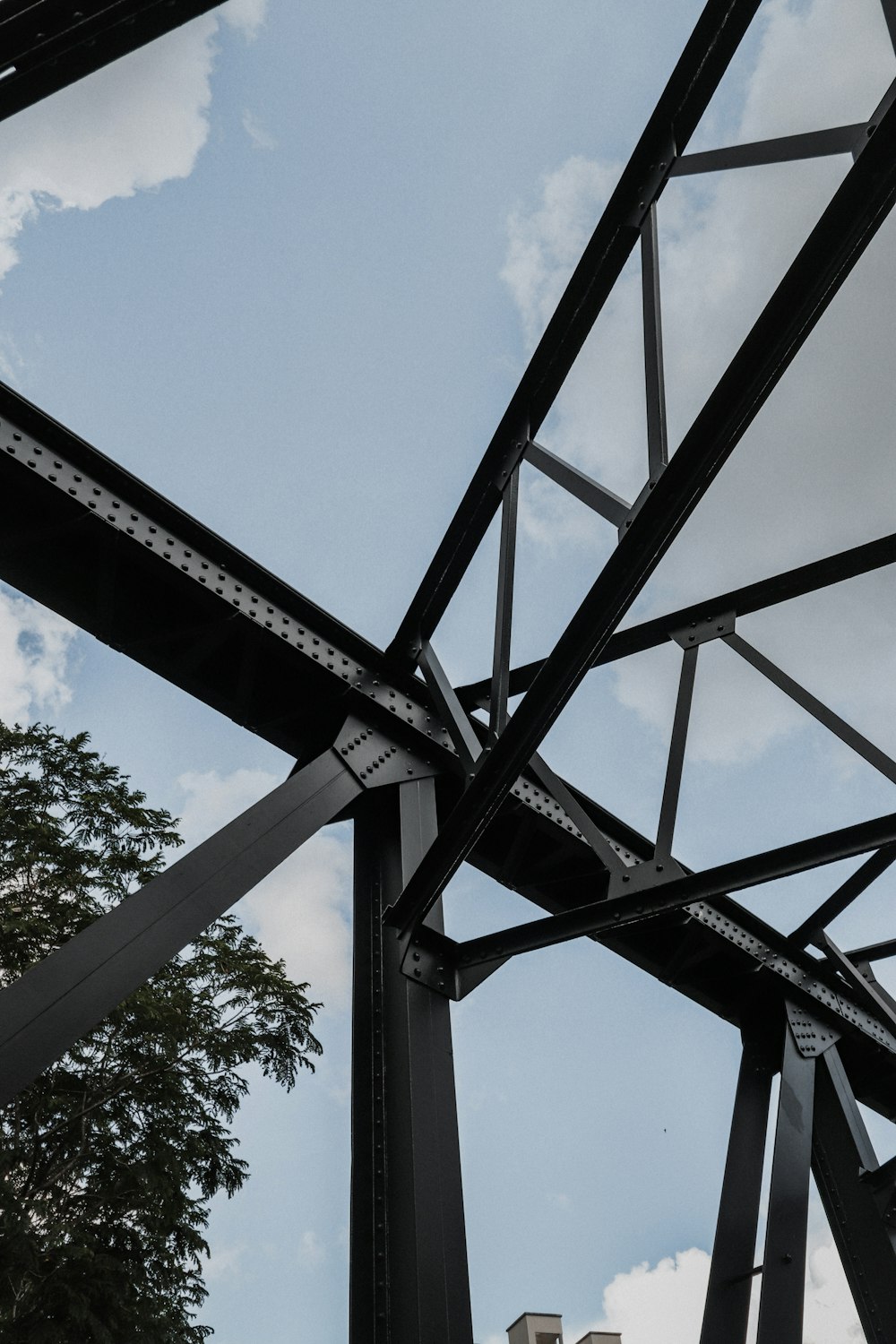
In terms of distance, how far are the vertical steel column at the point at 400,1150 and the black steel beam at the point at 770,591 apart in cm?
165

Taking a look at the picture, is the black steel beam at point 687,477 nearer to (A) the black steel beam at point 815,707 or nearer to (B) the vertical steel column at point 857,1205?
(A) the black steel beam at point 815,707

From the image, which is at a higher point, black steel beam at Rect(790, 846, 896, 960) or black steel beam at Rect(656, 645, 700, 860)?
black steel beam at Rect(790, 846, 896, 960)

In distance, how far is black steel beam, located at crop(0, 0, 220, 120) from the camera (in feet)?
9.89

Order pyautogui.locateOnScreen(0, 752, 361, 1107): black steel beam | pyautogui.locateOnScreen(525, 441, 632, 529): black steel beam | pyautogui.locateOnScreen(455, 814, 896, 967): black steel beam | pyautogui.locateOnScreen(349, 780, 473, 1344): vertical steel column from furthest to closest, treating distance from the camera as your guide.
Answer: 1. pyautogui.locateOnScreen(455, 814, 896, 967): black steel beam
2. pyautogui.locateOnScreen(525, 441, 632, 529): black steel beam
3. pyautogui.locateOnScreen(349, 780, 473, 1344): vertical steel column
4. pyautogui.locateOnScreen(0, 752, 361, 1107): black steel beam

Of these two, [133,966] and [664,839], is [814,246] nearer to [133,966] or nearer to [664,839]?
[664,839]

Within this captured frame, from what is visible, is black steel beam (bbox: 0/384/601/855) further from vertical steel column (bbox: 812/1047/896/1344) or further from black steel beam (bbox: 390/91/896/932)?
vertical steel column (bbox: 812/1047/896/1344)

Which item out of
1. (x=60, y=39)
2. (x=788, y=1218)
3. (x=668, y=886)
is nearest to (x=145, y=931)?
(x=668, y=886)

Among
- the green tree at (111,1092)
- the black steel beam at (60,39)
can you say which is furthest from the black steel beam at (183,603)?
the green tree at (111,1092)

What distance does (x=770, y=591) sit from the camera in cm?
596

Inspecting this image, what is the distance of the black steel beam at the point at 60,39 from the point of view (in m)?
3.02

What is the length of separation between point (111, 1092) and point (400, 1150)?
26.3 ft

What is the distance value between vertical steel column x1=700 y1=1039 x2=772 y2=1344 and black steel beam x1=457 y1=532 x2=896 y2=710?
3.31 metres

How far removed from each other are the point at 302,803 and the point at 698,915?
3.34 m

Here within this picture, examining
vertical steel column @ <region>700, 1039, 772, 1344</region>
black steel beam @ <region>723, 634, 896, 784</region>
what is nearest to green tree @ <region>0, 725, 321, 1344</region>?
vertical steel column @ <region>700, 1039, 772, 1344</region>
